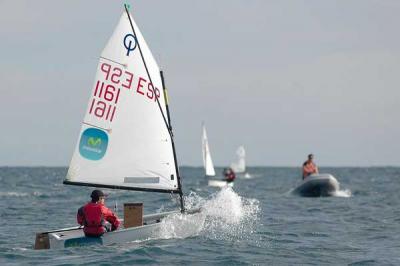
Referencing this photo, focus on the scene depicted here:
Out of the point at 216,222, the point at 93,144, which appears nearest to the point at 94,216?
the point at 93,144

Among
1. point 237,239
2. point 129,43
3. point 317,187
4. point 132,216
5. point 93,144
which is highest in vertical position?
point 129,43

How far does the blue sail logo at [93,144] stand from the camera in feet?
65.8

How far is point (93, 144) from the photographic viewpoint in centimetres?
2008

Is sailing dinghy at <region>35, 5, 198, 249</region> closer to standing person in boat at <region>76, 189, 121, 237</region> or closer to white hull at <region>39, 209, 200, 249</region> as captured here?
white hull at <region>39, 209, 200, 249</region>

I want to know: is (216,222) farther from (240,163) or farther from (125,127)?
(240,163)

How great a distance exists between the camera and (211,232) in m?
22.0

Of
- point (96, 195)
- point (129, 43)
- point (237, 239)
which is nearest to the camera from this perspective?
point (96, 195)

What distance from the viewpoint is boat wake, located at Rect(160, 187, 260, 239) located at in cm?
2009

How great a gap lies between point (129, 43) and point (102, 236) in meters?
5.19

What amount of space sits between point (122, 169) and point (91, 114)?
168cm

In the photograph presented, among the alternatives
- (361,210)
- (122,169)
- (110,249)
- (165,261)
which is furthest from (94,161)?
(361,210)

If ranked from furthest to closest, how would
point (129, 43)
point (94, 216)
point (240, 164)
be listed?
point (240, 164) < point (129, 43) < point (94, 216)

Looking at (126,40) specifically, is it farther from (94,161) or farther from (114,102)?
(94,161)

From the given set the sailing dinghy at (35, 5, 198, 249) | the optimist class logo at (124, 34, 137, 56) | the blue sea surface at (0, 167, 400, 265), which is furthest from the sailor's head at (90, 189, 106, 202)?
the optimist class logo at (124, 34, 137, 56)
